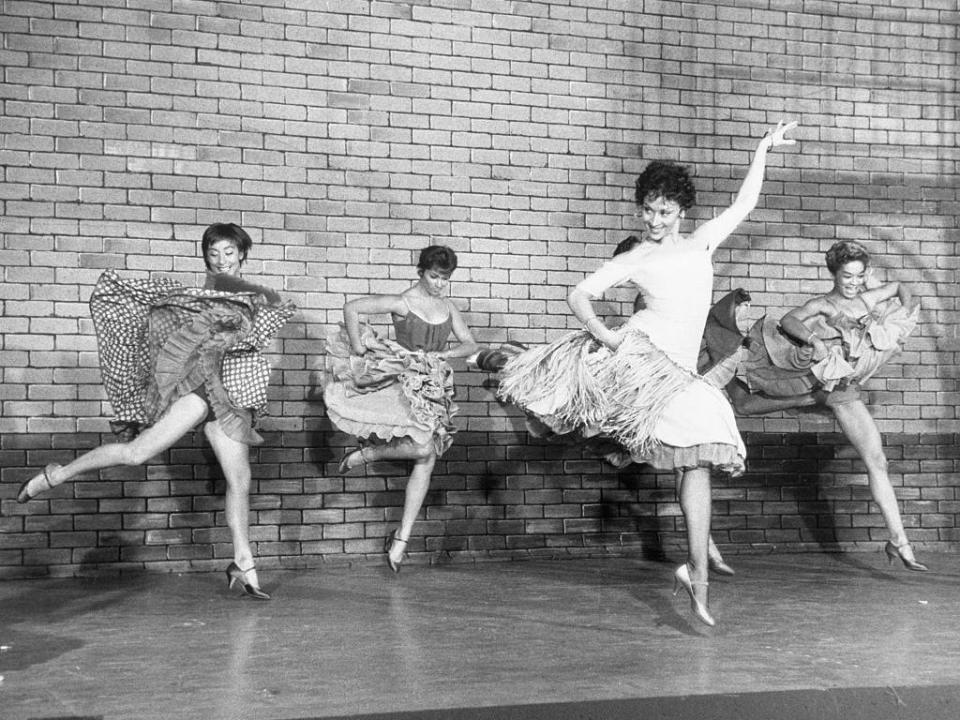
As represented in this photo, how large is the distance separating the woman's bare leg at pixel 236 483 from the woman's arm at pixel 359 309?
124 centimetres

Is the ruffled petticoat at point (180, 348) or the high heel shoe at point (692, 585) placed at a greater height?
the ruffled petticoat at point (180, 348)

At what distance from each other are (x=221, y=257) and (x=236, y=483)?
1.19 m

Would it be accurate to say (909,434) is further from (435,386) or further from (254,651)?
(254,651)

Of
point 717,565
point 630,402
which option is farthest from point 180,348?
point 717,565

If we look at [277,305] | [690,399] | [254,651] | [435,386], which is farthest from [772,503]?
[254,651]

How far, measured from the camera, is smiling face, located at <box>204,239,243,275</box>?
21.7 ft

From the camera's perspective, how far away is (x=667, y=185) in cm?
588

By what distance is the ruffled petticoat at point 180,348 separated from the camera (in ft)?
20.8

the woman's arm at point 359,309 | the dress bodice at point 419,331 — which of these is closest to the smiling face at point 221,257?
the woman's arm at point 359,309

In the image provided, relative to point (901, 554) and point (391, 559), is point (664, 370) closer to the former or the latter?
→ point (391, 559)

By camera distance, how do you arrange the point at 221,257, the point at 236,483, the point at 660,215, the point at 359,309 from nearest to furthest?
the point at 660,215, the point at 236,483, the point at 221,257, the point at 359,309

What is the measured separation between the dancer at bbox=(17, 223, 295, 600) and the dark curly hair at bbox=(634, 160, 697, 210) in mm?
1985

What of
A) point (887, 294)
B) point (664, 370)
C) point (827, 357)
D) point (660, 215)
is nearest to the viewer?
point (664, 370)

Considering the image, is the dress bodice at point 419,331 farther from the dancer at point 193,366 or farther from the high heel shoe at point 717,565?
the high heel shoe at point 717,565
